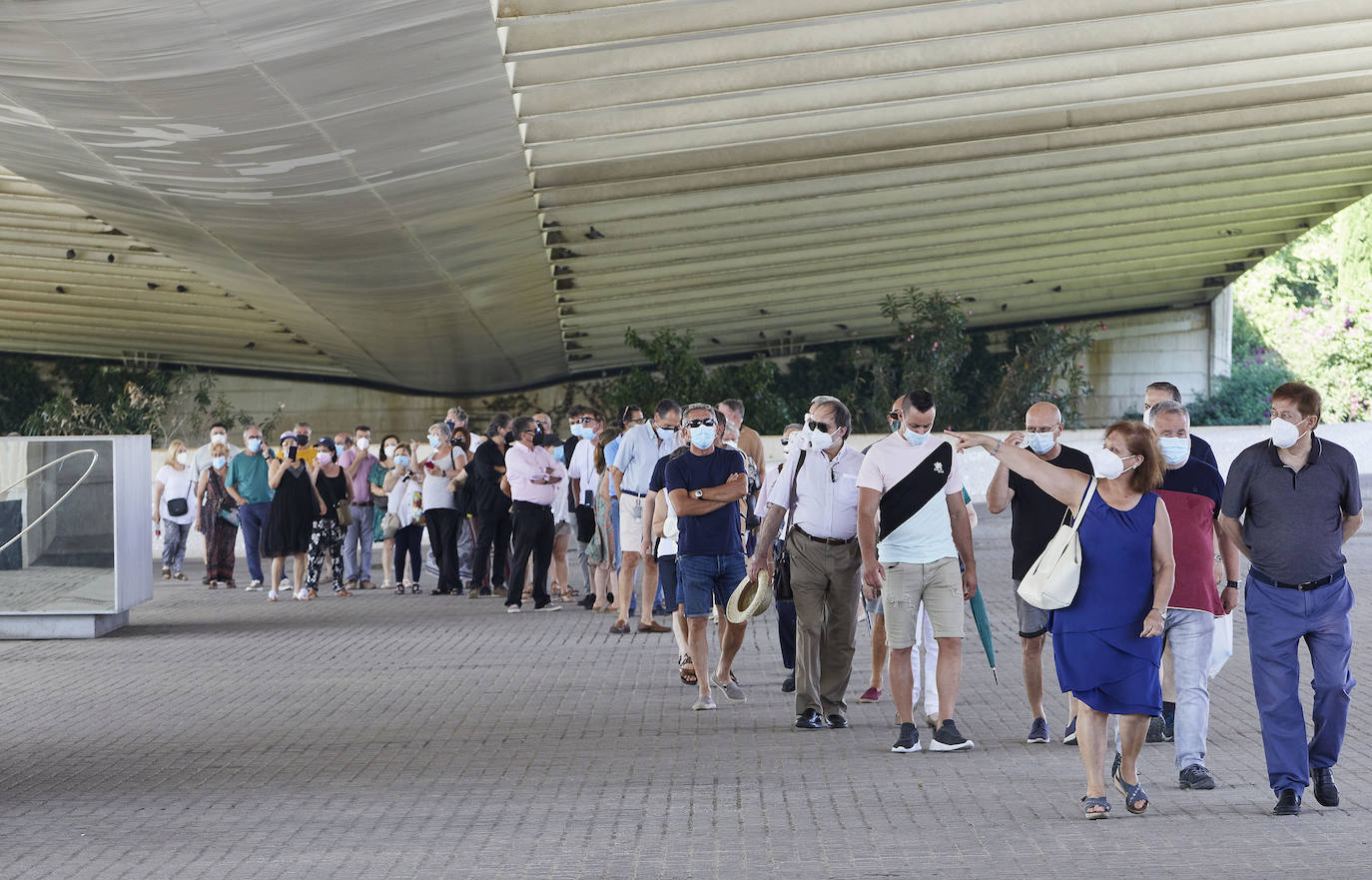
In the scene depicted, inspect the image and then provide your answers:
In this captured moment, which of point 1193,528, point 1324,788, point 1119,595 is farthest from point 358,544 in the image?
point 1324,788

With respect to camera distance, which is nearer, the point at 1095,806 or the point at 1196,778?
the point at 1095,806

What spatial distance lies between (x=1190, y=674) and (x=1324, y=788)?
0.74m

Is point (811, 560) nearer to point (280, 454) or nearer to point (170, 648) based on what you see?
point (170, 648)

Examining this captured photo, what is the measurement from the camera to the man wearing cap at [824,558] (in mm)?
7957

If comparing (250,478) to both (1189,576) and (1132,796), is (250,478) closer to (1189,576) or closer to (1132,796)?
(1189,576)

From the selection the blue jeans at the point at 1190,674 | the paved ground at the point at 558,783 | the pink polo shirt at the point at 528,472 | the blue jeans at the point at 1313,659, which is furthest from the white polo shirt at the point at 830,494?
the pink polo shirt at the point at 528,472

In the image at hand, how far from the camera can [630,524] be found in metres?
11.9

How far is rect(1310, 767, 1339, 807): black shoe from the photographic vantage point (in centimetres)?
598

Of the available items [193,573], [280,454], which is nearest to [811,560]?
[280,454]

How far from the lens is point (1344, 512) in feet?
20.1

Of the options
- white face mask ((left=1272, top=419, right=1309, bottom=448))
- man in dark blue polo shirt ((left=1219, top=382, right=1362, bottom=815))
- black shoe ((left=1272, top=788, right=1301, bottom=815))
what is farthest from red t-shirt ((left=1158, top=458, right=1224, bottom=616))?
black shoe ((left=1272, top=788, right=1301, bottom=815))

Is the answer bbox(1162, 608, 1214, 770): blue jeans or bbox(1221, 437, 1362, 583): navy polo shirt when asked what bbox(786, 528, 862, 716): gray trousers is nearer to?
bbox(1162, 608, 1214, 770): blue jeans

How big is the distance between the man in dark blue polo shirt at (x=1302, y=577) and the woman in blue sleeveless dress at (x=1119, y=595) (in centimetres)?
44

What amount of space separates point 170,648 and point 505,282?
12.7 m
